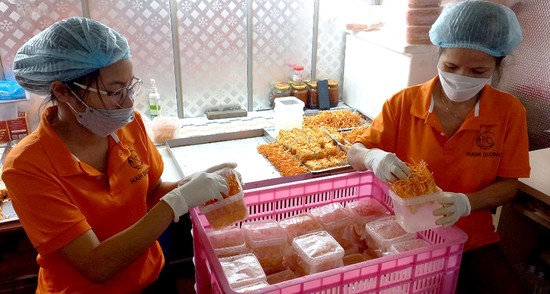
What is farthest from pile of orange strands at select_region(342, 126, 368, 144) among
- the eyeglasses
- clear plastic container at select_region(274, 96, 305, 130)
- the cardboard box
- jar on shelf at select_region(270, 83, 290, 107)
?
the cardboard box

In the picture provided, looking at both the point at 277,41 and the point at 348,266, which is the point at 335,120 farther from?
the point at 348,266

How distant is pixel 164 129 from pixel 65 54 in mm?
1515

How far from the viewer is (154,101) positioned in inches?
118

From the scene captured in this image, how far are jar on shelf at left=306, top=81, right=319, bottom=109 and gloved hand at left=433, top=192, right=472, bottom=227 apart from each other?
1944 millimetres

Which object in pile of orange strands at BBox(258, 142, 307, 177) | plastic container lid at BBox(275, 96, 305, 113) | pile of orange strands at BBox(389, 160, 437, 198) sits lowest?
pile of orange strands at BBox(258, 142, 307, 177)

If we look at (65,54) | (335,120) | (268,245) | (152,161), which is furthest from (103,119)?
(335,120)

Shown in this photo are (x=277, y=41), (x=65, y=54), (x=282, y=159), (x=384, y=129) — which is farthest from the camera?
(x=277, y=41)

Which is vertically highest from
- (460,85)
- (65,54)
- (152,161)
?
(65,54)

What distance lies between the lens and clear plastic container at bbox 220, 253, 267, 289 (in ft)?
4.29

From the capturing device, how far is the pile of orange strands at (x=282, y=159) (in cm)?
253

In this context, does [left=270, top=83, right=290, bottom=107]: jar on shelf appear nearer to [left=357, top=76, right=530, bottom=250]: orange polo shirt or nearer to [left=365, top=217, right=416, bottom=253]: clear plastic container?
[left=357, top=76, right=530, bottom=250]: orange polo shirt

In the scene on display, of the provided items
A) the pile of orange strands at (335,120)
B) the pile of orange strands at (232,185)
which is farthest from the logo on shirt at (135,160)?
the pile of orange strands at (335,120)

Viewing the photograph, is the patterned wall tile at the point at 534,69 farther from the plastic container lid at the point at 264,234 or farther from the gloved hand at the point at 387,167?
the plastic container lid at the point at 264,234

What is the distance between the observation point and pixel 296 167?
2.56 m
